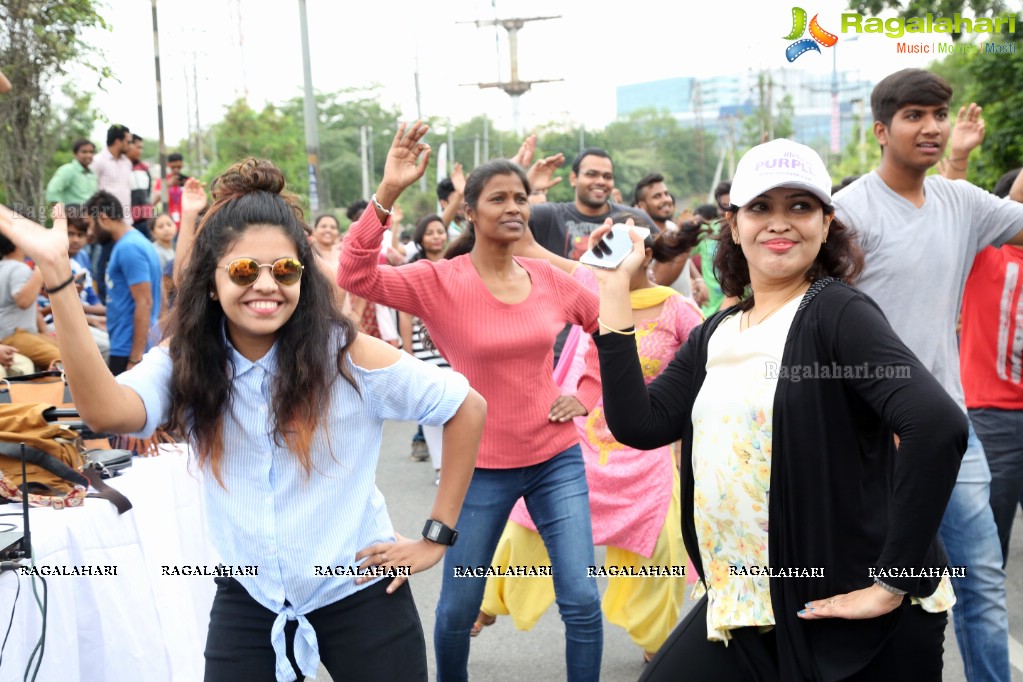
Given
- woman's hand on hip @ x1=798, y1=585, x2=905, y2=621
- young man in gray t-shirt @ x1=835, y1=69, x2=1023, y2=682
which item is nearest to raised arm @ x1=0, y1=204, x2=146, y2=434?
woman's hand on hip @ x1=798, y1=585, x2=905, y2=621

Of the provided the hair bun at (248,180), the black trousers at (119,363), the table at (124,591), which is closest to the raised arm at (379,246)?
the table at (124,591)

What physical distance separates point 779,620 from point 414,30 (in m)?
36.9

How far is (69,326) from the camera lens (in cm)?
246

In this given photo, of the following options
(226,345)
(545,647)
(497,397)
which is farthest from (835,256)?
(545,647)

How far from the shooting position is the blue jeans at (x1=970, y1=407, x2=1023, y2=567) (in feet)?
15.0

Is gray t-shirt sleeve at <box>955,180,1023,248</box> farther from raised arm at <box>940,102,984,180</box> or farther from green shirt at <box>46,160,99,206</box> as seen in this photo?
green shirt at <box>46,160,99,206</box>

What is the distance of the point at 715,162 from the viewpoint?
116 m

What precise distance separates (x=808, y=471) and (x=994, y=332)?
9.45 ft

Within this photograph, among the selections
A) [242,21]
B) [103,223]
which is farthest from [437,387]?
[242,21]

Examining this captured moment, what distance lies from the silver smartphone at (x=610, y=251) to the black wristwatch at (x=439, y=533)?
2.68ft

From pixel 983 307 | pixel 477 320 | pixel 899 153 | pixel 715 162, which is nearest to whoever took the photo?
pixel 899 153

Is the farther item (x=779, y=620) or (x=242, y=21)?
(x=242, y=21)

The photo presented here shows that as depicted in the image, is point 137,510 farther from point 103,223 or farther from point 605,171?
point 103,223

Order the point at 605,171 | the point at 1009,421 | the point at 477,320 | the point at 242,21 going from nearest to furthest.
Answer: the point at 477,320, the point at 1009,421, the point at 605,171, the point at 242,21
